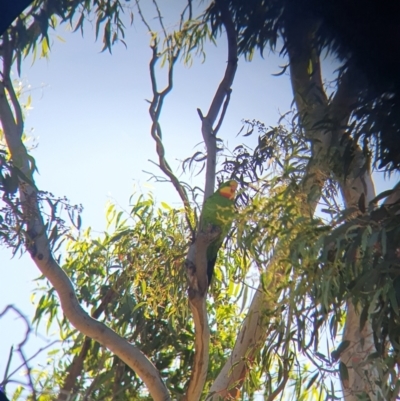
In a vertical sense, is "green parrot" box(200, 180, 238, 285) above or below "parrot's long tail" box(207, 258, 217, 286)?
above

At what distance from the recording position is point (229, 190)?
1002 millimetres

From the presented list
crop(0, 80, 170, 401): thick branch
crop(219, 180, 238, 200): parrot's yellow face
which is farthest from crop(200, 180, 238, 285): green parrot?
crop(0, 80, 170, 401): thick branch

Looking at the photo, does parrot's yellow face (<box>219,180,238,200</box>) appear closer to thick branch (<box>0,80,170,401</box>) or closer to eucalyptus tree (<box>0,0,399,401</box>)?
eucalyptus tree (<box>0,0,399,401</box>)

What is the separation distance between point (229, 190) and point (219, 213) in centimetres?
4

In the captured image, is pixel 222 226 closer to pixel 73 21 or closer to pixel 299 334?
pixel 299 334

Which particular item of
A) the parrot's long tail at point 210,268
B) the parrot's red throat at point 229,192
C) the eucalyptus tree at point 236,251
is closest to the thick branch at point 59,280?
the eucalyptus tree at point 236,251

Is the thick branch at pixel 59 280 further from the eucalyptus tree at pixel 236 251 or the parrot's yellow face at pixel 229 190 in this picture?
the parrot's yellow face at pixel 229 190

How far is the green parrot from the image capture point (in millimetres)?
992

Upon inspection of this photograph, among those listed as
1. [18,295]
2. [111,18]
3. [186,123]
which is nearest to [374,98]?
[186,123]

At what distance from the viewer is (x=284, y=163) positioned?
1.01 meters

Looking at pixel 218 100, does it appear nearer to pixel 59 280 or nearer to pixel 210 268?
pixel 210 268

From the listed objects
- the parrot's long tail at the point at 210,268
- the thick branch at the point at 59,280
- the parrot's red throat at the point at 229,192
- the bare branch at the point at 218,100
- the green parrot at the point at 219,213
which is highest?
the bare branch at the point at 218,100

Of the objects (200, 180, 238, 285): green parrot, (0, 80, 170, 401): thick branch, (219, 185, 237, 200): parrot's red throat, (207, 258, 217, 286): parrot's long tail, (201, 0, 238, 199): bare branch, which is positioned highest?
(201, 0, 238, 199): bare branch

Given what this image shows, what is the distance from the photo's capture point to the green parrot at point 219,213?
3.25 ft
